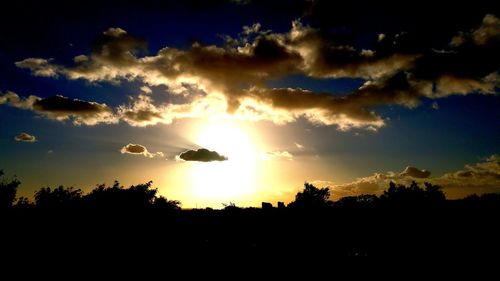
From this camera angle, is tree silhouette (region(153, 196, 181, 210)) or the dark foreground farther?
tree silhouette (region(153, 196, 181, 210))

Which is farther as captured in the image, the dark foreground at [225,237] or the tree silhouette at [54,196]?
the tree silhouette at [54,196]

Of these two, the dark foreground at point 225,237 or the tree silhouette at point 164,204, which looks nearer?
the dark foreground at point 225,237

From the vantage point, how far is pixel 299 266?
1163 inches

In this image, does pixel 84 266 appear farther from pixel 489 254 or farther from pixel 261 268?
pixel 489 254

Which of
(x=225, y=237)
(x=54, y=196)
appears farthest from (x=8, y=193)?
(x=225, y=237)

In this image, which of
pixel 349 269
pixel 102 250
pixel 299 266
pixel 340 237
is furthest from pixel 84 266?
pixel 340 237

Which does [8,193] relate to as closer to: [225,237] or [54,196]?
[54,196]

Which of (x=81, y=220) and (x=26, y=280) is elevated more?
(x=81, y=220)

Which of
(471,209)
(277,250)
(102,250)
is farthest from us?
(471,209)

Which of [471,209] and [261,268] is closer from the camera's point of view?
[261,268]

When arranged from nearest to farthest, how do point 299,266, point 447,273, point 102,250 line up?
point 447,273, point 299,266, point 102,250

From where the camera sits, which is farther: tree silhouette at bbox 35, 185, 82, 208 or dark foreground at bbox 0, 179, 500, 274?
tree silhouette at bbox 35, 185, 82, 208

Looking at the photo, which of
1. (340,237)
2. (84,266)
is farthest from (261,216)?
(84,266)

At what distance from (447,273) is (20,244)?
36845 millimetres
